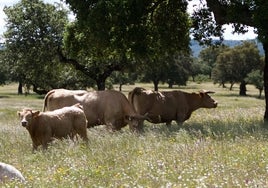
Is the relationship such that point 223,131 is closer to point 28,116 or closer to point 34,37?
point 28,116

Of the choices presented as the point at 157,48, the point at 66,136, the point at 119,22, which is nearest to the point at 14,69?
the point at 157,48

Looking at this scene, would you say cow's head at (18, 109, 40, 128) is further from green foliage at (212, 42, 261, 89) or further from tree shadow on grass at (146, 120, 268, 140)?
green foliage at (212, 42, 261, 89)

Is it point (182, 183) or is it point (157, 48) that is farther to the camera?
point (157, 48)

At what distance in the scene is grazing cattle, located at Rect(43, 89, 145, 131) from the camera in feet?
55.7

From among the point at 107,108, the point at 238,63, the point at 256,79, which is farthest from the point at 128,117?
the point at 238,63

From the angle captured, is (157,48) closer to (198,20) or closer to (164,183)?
(198,20)

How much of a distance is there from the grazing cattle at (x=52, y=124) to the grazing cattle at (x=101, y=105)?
8.79ft

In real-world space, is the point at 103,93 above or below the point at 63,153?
above

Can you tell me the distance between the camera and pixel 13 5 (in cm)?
3881

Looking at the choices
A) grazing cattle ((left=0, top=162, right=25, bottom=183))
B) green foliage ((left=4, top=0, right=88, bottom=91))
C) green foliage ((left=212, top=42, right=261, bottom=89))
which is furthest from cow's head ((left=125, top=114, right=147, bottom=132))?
green foliage ((left=212, top=42, right=261, bottom=89))

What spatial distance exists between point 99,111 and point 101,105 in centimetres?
24

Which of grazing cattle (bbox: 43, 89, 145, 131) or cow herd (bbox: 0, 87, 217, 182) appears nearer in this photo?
cow herd (bbox: 0, 87, 217, 182)

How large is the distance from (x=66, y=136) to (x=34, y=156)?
236 centimetres

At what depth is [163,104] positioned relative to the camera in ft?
64.2
